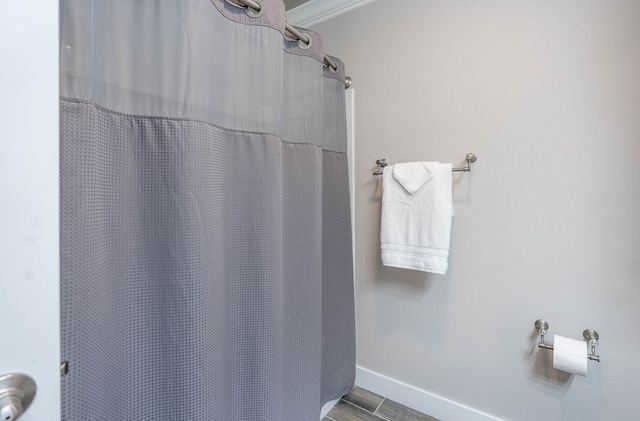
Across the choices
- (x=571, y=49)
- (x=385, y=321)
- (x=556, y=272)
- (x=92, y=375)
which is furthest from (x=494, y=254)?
(x=92, y=375)

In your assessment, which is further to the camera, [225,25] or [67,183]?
[225,25]

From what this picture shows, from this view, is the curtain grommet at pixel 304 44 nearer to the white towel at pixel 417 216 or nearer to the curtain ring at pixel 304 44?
the curtain ring at pixel 304 44

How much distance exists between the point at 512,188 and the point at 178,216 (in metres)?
1.38

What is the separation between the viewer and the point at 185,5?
2.43ft

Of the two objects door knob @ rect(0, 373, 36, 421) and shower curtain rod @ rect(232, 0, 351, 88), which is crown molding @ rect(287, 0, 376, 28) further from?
door knob @ rect(0, 373, 36, 421)

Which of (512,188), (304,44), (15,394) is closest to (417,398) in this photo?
(512,188)

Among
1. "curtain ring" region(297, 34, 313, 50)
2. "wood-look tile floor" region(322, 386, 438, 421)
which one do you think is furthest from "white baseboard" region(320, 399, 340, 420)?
"curtain ring" region(297, 34, 313, 50)

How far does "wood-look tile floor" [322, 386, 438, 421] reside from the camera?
1.47m

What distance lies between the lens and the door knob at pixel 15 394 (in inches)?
12.9

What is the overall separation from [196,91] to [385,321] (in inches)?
59.6

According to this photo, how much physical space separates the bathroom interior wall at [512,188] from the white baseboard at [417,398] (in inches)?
1.6

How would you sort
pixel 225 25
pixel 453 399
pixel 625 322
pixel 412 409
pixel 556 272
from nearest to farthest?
pixel 225 25, pixel 625 322, pixel 556 272, pixel 453 399, pixel 412 409

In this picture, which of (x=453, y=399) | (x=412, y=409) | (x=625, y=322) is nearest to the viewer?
(x=625, y=322)

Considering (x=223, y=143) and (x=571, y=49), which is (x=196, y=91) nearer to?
(x=223, y=143)
